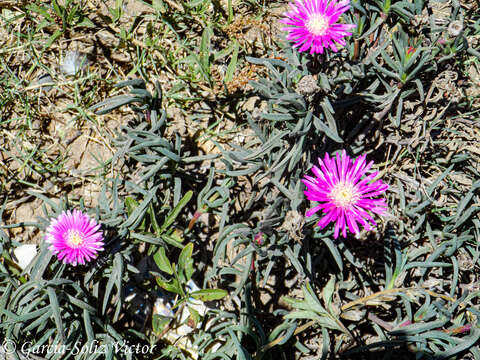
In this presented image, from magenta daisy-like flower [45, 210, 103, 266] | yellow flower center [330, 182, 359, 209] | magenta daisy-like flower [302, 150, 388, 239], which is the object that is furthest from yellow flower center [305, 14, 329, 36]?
magenta daisy-like flower [45, 210, 103, 266]

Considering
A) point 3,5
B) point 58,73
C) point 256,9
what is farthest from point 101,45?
point 256,9

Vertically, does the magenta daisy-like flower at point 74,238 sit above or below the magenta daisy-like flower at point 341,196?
below

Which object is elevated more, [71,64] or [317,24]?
[71,64]

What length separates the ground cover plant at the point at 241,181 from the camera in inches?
74.0

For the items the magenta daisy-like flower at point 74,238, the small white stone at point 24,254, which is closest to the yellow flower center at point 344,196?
the magenta daisy-like flower at point 74,238

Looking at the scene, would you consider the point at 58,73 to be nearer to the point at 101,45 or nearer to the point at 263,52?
the point at 101,45

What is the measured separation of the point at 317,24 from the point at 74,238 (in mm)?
1296

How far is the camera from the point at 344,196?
181 centimetres

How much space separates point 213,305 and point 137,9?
5.65 feet

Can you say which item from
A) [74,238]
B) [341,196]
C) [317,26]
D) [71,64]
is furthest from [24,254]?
[317,26]

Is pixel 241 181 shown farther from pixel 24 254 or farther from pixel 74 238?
pixel 24 254

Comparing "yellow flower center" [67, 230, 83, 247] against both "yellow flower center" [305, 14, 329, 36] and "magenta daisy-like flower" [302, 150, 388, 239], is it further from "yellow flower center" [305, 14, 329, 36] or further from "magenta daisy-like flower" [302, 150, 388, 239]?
"yellow flower center" [305, 14, 329, 36]

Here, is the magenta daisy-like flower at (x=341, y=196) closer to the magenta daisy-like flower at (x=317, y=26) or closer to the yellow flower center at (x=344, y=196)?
the yellow flower center at (x=344, y=196)

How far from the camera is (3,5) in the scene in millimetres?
2457
